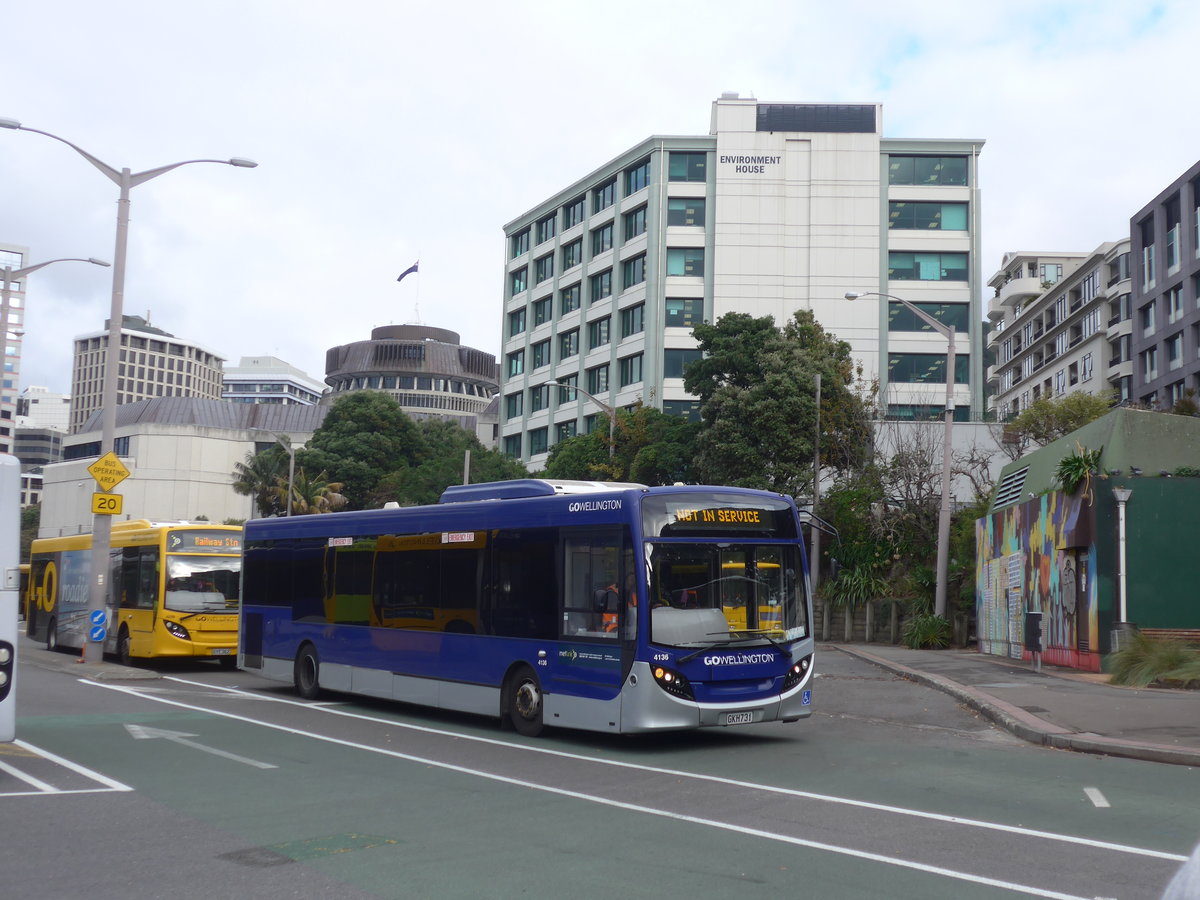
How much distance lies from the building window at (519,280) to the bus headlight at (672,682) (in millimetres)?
74563

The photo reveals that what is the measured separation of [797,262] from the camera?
7019cm

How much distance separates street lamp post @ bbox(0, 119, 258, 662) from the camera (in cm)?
2364

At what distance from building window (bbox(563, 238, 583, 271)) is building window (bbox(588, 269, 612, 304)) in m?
2.22

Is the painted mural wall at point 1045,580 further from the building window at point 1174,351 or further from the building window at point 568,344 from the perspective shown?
the building window at point 568,344

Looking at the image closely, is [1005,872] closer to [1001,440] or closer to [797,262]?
[1001,440]

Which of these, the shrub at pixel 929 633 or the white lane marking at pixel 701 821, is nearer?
the white lane marking at pixel 701 821

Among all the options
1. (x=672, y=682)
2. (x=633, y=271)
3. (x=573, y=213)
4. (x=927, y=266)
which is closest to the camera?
(x=672, y=682)

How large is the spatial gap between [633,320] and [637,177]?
8965 millimetres

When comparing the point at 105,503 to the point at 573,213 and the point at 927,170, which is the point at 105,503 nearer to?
the point at 927,170

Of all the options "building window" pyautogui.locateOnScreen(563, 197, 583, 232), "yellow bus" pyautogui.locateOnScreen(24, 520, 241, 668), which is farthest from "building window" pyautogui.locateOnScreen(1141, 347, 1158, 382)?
"yellow bus" pyautogui.locateOnScreen(24, 520, 241, 668)

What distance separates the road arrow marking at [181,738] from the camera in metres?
11.8

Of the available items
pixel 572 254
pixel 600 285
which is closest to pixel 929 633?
pixel 600 285

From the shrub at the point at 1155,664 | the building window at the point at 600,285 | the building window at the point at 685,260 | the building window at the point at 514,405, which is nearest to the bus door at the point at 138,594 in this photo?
the shrub at the point at 1155,664

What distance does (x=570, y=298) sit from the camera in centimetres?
8025
